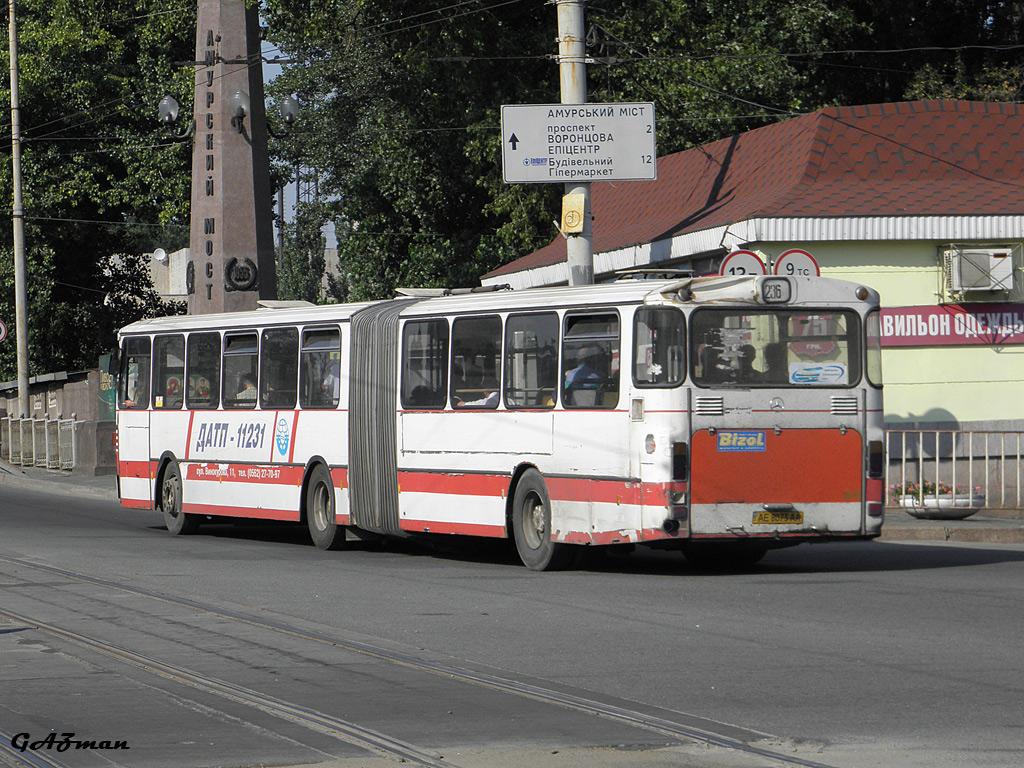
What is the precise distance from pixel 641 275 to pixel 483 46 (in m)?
20.2

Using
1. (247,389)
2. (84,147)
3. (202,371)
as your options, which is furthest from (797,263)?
(84,147)

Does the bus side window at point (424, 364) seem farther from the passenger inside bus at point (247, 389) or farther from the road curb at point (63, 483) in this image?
the road curb at point (63, 483)

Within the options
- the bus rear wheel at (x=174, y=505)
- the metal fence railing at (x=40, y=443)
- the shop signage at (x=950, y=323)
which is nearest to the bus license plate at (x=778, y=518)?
the shop signage at (x=950, y=323)

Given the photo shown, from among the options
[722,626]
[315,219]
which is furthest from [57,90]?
[722,626]

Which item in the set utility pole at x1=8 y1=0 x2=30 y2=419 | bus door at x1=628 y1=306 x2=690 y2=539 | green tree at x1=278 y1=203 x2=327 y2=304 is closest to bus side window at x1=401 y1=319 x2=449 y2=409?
bus door at x1=628 y1=306 x2=690 y2=539

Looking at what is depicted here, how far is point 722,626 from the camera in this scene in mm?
10812

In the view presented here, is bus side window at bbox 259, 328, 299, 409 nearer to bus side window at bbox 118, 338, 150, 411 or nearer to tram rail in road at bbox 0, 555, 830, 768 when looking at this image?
bus side window at bbox 118, 338, 150, 411

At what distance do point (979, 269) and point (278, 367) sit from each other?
9096mm

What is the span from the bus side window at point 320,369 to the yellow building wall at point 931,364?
6952 millimetres

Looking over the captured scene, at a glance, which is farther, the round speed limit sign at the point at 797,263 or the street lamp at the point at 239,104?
the street lamp at the point at 239,104

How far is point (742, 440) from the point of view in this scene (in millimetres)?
14148

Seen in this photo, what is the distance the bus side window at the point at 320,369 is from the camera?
59.0 ft

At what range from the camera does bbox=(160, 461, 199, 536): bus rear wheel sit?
20.5 meters

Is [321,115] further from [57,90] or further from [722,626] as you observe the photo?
[722,626]
